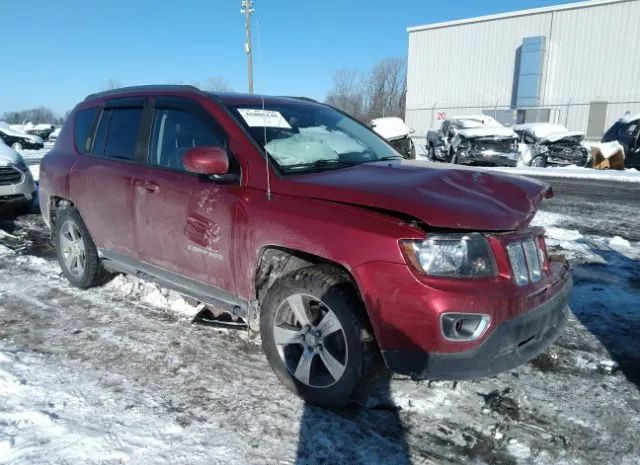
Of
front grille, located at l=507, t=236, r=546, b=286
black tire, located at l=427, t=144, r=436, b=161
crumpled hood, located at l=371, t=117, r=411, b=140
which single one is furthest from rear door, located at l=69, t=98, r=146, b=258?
black tire, located at l=427, t=144, r=436, b=161

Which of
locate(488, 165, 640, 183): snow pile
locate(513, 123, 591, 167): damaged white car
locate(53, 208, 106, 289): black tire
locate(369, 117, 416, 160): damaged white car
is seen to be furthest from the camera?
locate(513, 123, 591, 167): damaged white car

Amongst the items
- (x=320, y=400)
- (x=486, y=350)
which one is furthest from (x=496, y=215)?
(x=320, y=400)

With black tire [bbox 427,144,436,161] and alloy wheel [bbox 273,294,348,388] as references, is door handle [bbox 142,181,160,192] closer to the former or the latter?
alloy wheel [bbox 273,294,348,388]

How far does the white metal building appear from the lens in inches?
1135

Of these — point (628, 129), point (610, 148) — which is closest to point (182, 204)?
point (610, 148)

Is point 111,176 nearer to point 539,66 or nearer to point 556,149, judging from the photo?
point 556,149

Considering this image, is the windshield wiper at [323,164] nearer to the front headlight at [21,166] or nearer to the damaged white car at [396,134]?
the front headlight at [21,166]

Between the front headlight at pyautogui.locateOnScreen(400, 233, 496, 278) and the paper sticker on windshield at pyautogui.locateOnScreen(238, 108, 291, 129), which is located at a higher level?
the paper sticker on windshield at pyautogui.locateOnScreen(238, 108, 291, 129)

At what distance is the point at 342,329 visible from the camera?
8.48 feet

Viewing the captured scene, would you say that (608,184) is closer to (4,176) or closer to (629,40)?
(4,176)

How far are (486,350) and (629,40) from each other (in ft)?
110

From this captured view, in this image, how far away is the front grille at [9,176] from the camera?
7570mm

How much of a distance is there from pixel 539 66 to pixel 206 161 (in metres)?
33.1

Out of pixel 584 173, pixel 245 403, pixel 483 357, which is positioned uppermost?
pixel 483 357
